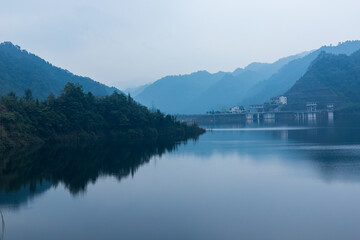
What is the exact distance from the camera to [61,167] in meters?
27.5

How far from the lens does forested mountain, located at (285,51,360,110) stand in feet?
400

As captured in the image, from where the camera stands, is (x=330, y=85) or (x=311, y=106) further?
(x=330, y=85)

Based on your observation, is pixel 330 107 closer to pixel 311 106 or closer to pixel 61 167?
pixel 311 106

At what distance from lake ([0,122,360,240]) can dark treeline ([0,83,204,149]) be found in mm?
10459

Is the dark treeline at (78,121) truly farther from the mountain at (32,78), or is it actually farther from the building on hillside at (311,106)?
the building on hillside at (311,106)

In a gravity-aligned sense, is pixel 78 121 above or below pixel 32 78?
below

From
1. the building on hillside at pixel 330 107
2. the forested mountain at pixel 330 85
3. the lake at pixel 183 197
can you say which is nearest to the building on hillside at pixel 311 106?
the forested mountain at pixel 330 85

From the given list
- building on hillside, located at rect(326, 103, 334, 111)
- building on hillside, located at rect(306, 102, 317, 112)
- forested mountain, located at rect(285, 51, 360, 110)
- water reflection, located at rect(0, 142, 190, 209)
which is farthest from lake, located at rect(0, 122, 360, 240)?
forested mountain, located at rect(285, 51, 360, 110)

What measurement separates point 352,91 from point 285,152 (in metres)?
102

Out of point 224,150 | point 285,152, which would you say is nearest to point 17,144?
point 224,150

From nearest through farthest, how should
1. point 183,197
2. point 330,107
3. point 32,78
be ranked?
point 183,197, point 32,78, point 330,107

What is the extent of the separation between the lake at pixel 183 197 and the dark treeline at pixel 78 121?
34.3 feet

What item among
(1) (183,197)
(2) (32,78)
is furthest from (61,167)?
Result: (2) (32,78)

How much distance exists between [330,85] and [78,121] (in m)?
103
